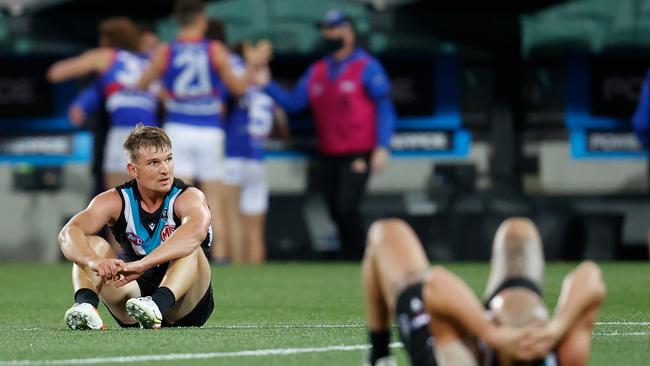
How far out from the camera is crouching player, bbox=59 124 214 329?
789cm

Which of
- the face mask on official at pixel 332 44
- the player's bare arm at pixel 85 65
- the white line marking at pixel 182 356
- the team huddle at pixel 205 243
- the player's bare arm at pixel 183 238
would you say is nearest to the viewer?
the team huddle at pixel 205 243

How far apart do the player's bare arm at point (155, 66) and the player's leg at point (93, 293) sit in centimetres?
694

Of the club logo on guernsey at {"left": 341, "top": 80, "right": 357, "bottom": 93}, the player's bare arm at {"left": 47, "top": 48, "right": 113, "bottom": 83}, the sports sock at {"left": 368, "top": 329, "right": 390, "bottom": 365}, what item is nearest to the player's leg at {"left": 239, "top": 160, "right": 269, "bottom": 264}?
the club logo on guernsey at {"left": 341, "top": 80, "right": 357, "bottom": 93}

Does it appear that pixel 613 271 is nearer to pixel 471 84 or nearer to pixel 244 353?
pixel 471 84

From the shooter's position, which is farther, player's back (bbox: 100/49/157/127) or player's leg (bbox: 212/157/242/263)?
player's leg (bbox: 212/157/242/263)

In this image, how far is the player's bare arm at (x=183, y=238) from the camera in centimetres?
777

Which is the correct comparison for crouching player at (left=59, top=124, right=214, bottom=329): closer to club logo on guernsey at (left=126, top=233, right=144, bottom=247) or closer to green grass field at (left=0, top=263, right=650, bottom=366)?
club logo on guernsey at (left=126, top=233, right=144, bottom=247)

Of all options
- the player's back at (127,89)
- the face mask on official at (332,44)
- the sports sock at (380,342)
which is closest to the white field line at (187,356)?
the sports sock at (380,342)

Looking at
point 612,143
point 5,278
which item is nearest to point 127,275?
point 5,278

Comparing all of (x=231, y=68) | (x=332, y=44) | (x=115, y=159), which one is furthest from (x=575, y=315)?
(x=332, y=44)

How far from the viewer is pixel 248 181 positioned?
1619 centimetres

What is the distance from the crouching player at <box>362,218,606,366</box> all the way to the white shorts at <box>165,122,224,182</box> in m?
9.59

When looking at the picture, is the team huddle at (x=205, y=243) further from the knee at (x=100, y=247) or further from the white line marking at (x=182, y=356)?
the white line marking at (x=182, y=356)

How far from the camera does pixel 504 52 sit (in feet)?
56.0
